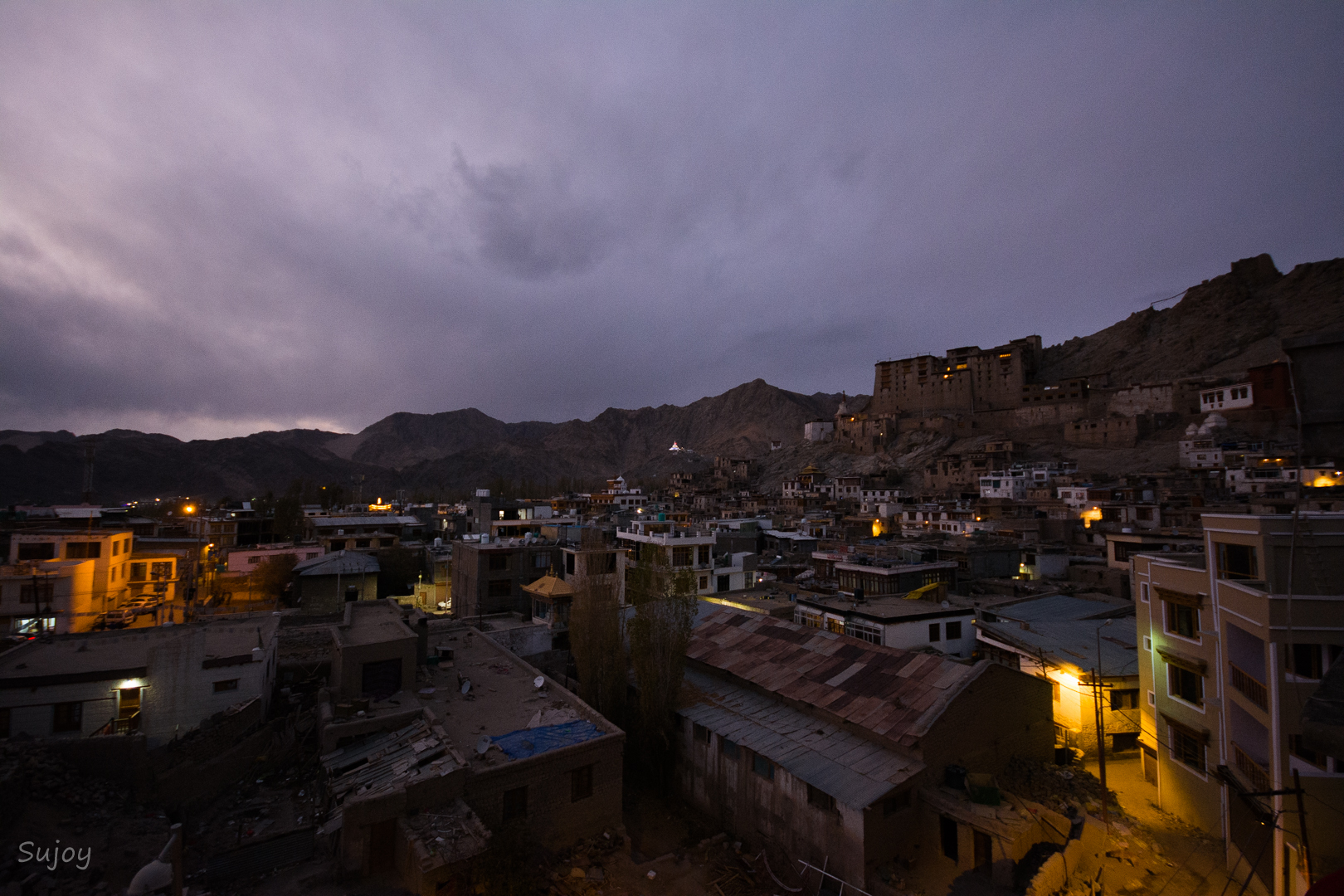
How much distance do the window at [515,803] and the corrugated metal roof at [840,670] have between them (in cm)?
717

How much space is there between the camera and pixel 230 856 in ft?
37.3

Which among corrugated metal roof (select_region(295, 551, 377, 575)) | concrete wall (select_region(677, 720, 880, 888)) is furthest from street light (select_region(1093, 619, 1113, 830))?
corrugated metal roof (select_region(295, 551, 377, 575))

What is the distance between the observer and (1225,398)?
64.0 meters

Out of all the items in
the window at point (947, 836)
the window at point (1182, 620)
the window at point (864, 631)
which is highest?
the window at point (1182, 620)

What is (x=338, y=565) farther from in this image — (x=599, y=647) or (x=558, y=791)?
(x=558, y=791)

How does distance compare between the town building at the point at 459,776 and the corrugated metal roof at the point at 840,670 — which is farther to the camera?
the corrugated metal roof at the point at 840,670

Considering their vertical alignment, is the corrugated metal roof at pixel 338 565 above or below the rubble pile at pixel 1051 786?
above

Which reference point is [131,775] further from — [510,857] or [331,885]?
[510,857]

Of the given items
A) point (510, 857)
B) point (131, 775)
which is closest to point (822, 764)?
point (510, 857)

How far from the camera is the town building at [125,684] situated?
44.1ft

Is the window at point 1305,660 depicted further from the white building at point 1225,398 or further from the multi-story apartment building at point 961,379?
the multi-story apartment building at point 961,379

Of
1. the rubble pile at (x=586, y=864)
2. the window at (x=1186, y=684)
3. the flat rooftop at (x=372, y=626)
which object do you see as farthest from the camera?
the flat rooftop at (x=372, y=626)

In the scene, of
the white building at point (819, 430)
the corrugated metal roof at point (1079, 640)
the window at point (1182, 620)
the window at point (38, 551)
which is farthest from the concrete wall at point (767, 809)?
the white building at point (819, 430)

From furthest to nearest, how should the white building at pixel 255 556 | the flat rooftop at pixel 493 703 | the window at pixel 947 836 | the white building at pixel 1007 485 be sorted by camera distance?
the white building at pixel 1007 485 < the white building at pixel 255 556 < the flat rooftop at pixel 493 703 < the window at pixel 947 836
